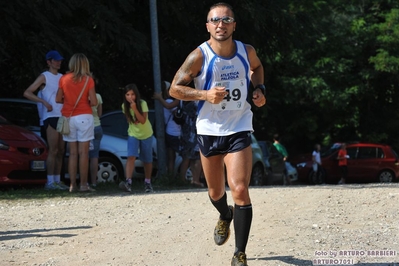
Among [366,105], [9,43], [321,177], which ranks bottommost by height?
[321,177]

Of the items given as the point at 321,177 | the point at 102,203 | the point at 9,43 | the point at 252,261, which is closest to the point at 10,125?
the point at 9,43

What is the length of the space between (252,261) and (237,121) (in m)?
1.23

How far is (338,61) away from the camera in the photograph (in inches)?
1350

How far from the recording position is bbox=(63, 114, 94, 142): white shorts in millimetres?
12500

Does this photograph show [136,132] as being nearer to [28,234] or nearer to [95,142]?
[95,142]

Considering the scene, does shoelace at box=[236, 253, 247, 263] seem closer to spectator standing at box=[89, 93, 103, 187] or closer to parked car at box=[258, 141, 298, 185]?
spectator standing at box=[89, 93, 103, 187]

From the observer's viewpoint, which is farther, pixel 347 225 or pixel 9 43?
pixel 9 43

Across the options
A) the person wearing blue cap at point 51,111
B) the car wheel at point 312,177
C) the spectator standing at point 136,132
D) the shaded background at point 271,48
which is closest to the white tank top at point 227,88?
the spectator standing at point 136,132

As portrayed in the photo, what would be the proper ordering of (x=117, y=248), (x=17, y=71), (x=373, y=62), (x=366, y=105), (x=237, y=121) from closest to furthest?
(x=237, y=121), (x=117, y=248), (x=17, y=71), (x=373, y=62), (x=366, y=105)

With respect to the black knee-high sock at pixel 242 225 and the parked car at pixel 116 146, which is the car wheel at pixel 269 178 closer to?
the parked car at pixel 116 146

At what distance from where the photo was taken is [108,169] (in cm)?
1580

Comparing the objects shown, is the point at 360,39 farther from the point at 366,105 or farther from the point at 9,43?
the point at 9,43

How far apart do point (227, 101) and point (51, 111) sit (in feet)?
21.6

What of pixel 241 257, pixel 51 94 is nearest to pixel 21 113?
pixel 51 94
